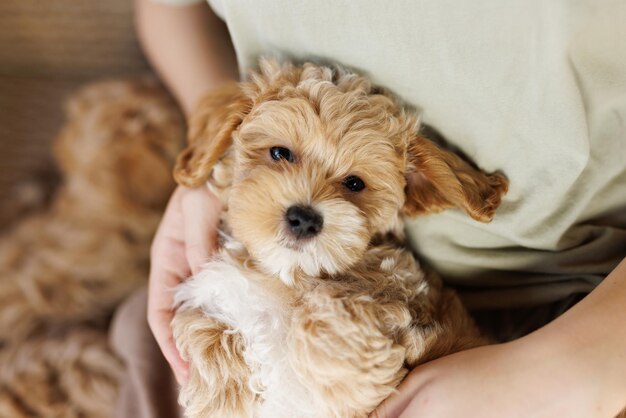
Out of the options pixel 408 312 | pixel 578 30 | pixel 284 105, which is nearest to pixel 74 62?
pixel 284 105

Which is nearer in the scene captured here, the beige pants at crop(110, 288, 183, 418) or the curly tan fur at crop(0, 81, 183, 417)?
the beige pants at crop(110, 288, 183, 418)

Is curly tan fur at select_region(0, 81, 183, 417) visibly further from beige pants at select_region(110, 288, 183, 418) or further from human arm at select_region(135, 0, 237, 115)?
human arm at select_region(135, 0, 237, 115)

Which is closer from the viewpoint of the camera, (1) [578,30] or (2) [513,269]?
(1) [578,30]

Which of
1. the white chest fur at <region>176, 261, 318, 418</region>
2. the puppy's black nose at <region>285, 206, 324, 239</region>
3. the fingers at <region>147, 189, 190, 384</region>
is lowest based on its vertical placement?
the fingers at <region>147, 189, 190, 384</region>

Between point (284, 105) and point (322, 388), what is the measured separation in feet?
2.08

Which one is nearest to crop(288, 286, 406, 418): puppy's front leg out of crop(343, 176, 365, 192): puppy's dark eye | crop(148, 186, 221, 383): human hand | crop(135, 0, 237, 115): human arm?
crop(343, 176, 365, 192): puppy's dark eye

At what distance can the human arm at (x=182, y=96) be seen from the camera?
146 centimetres

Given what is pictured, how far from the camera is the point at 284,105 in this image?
1.27m

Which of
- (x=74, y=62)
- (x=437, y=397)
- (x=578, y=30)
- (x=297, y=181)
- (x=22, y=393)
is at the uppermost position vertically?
(x=578, y=30)

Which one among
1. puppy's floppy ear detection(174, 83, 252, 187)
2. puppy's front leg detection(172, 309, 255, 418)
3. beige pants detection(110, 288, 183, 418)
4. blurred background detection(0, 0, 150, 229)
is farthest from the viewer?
blurred background detection(0, 0, 150, 229)

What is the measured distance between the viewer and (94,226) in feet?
7.71

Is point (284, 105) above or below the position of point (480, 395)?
above

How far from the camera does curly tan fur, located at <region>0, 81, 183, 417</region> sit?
7.18 feet

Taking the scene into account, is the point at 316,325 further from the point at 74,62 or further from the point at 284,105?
the point at 74,62
